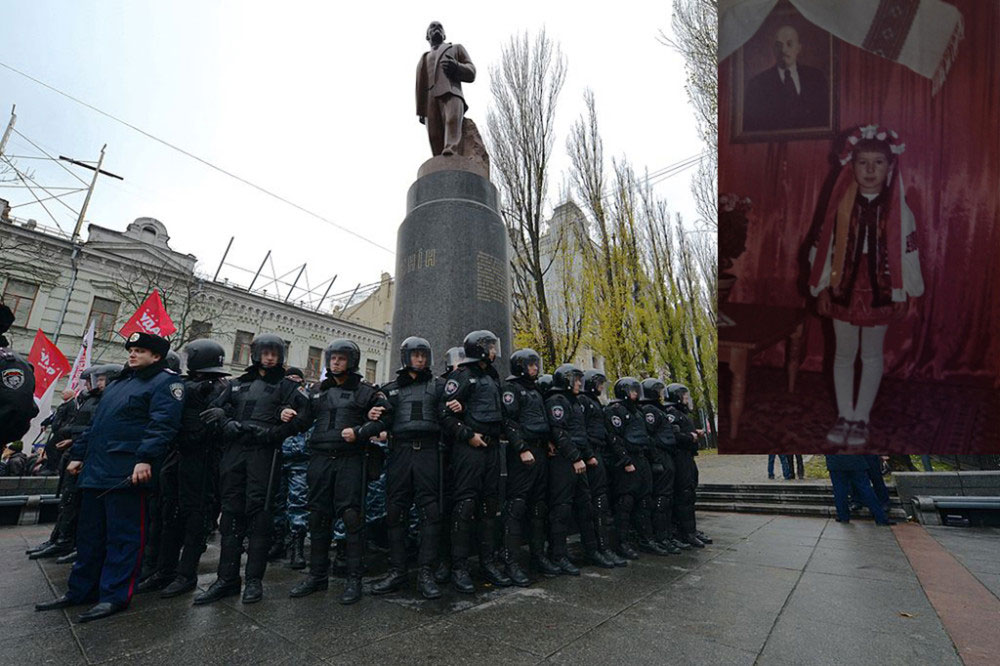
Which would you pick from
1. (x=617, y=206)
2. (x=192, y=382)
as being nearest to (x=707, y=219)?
(x=617, y=206)

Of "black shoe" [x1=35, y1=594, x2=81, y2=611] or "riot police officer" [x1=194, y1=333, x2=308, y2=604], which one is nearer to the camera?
"black shoe" [x1=35, y1=594, x2=81, y2=611]

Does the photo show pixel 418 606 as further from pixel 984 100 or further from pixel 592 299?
pixel 592 299

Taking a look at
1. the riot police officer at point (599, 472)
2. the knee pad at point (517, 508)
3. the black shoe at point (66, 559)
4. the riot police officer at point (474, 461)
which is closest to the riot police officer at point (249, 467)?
the riot police officer at point (474, 461)

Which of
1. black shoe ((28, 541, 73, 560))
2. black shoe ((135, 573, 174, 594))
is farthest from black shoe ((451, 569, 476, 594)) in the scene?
black shoe ((28, 541, 73, 560))

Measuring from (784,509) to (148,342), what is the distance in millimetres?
10489

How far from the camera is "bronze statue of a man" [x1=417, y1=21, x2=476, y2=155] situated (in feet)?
27.9

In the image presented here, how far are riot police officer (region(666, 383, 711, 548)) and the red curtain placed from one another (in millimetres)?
5782

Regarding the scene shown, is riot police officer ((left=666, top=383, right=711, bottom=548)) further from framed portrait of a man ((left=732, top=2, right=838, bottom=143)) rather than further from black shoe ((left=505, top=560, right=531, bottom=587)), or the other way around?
framed portrait of a man ((left=732, top=2, right=838, bottom=143))

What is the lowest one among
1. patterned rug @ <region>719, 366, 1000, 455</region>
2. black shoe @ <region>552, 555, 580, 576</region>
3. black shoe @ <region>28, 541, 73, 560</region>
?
black shoe @ <region>28, 541, 73, 560</region>

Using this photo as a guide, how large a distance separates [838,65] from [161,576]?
556 centimetres

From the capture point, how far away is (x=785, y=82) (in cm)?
117

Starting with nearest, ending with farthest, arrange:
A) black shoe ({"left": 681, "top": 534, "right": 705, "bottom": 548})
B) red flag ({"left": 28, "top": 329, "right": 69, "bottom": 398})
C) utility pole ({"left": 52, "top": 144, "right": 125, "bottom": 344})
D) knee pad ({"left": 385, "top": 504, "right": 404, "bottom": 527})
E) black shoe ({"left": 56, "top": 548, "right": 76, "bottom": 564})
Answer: knee pad ({"left": 385, "top": 504, "right": 404, "bottom": 527}), black shoe ({"left": 56, "top": 548, "right": 76, "bottom": 564}), black shoe ({"left": 681, "top": 534, "right": 705, "bottom": 548}), red flag ({"left": 28, "top": 329, "right": 69, "bottom": 398}), utility pole ({"left": 52, "top": 144, "right": 125, "bottom": 344})

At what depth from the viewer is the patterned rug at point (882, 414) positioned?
1.21 m

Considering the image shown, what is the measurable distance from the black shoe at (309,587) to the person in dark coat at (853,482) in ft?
25.1
